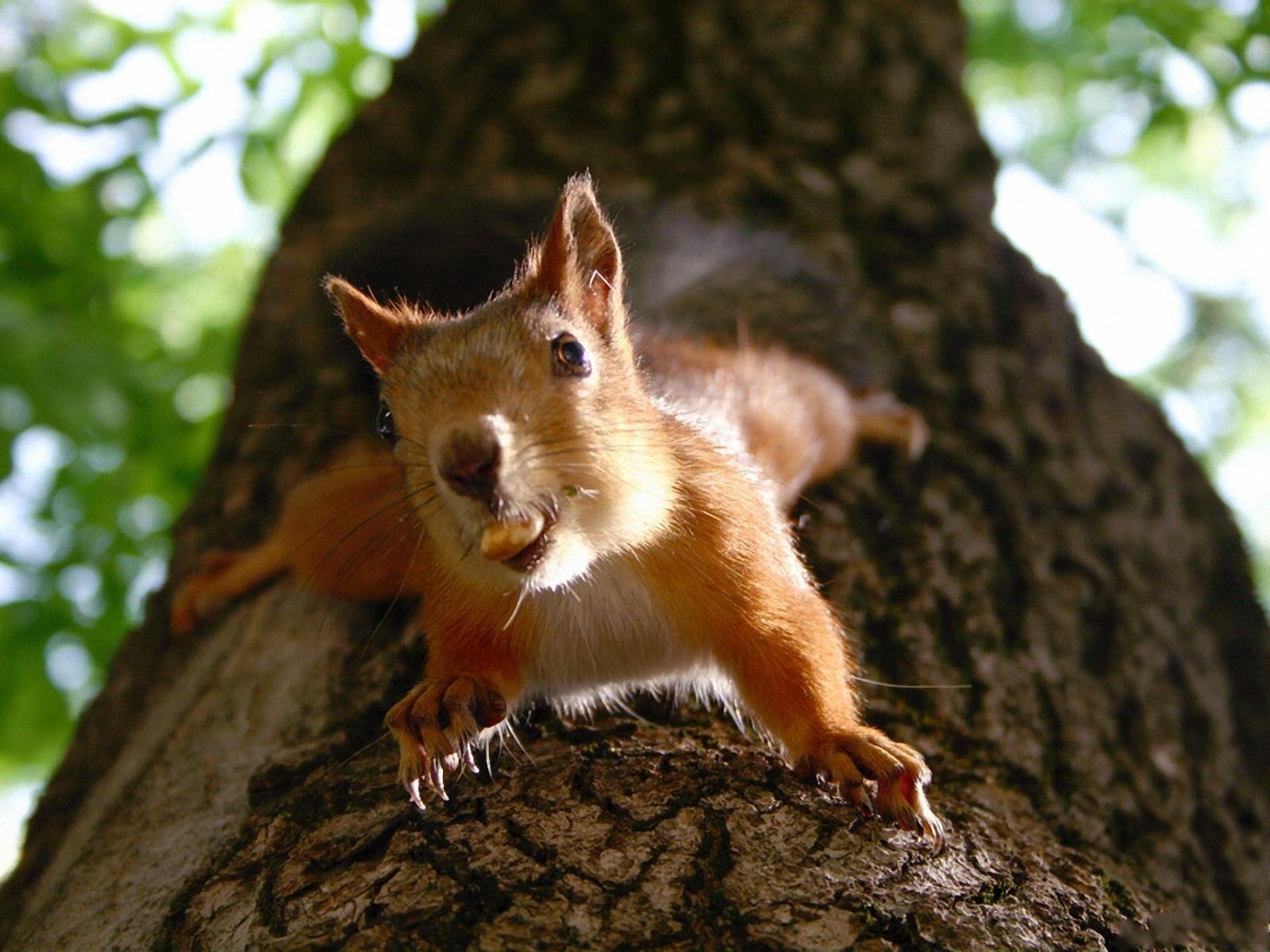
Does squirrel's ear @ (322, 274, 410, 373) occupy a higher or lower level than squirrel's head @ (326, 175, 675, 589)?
higher

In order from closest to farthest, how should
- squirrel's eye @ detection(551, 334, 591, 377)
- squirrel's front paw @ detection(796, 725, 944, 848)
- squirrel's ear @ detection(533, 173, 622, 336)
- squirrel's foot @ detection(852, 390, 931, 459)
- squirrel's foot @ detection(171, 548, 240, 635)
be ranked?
squirrel's front paw @ detection(796, 725, 944, 848), squirrel's eye @ detection(551, 334, 591, 377), squirrel's ear @ detection(533, 173, 622, 336), squirrel's foot @ detection(171, 548, 240, 635), squirrel's foot @ detection(852, 390, 931, 459)

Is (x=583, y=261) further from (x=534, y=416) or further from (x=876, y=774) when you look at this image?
(x=876, y=774)

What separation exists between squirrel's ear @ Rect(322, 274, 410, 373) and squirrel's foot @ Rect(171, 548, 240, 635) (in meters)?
0.78

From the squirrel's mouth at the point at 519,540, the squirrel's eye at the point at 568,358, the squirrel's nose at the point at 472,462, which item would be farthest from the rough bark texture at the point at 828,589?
the squirrel's eye at the point at 568,358

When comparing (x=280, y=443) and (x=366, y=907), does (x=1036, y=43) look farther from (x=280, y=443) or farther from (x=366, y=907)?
(x=366, y=907)

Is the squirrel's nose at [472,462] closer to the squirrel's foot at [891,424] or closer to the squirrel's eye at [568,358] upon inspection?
the squirrel's eye at [568,358]

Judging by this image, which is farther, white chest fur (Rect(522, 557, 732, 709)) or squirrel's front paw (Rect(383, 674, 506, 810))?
white chest fur (Rect(522, 557, 732, 709))

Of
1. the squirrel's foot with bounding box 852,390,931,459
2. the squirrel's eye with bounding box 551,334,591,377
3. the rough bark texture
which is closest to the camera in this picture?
the rough bark texture

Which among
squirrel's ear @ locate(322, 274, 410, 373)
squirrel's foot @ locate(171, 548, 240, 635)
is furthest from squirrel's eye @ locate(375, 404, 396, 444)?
squirrel's foot @ locate(171, 548, 240, 635)

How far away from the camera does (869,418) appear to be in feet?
9.20

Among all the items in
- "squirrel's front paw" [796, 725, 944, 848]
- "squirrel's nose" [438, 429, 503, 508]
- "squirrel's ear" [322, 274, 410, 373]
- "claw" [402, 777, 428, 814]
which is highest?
"squirrel's ear" [322, 274, 410, 373]

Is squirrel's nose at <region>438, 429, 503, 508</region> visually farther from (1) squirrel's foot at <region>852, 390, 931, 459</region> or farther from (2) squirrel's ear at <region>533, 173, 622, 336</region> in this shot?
(1) squirrel's foot at <region>852, 390, 931, 459</region>

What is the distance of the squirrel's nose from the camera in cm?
160

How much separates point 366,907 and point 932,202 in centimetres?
257
